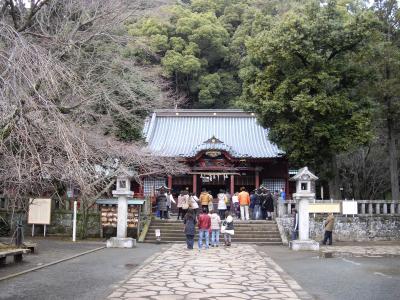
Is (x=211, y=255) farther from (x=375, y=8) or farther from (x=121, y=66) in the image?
(x=375, y=8)

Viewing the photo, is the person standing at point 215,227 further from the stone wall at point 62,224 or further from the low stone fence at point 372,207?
the stone wall at point 62,224

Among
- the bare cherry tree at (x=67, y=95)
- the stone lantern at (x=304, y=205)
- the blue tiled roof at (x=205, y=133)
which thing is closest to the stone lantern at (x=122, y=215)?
the bare cherry tree at (x=67, y=95)

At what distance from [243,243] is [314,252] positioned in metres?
4.13

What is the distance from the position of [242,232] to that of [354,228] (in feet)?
17.8

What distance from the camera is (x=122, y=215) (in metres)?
18.1

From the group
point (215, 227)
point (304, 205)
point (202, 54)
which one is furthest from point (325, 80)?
point (202, 54)

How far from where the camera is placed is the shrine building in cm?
2853

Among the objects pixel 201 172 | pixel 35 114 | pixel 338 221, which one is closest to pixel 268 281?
pixel 35 114

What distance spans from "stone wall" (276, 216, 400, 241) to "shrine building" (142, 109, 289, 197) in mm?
6642

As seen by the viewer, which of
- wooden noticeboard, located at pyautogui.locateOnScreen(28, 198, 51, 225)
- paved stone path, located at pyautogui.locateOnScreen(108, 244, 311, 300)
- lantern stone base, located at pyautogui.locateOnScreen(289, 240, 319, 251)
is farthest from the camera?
wooden noticeboard, located at pyautogui.locateOnScreen(28, 198, 51, 225)

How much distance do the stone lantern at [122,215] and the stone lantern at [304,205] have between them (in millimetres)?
6363

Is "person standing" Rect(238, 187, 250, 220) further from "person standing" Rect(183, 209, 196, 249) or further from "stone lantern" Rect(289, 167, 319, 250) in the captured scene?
"person standing" Rect(183, 209, 196, 249)

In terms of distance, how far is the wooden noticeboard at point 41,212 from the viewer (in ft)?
64.8

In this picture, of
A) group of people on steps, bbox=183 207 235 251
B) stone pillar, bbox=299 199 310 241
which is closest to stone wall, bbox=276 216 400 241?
stone pillar, bbox=299 199 310 241
